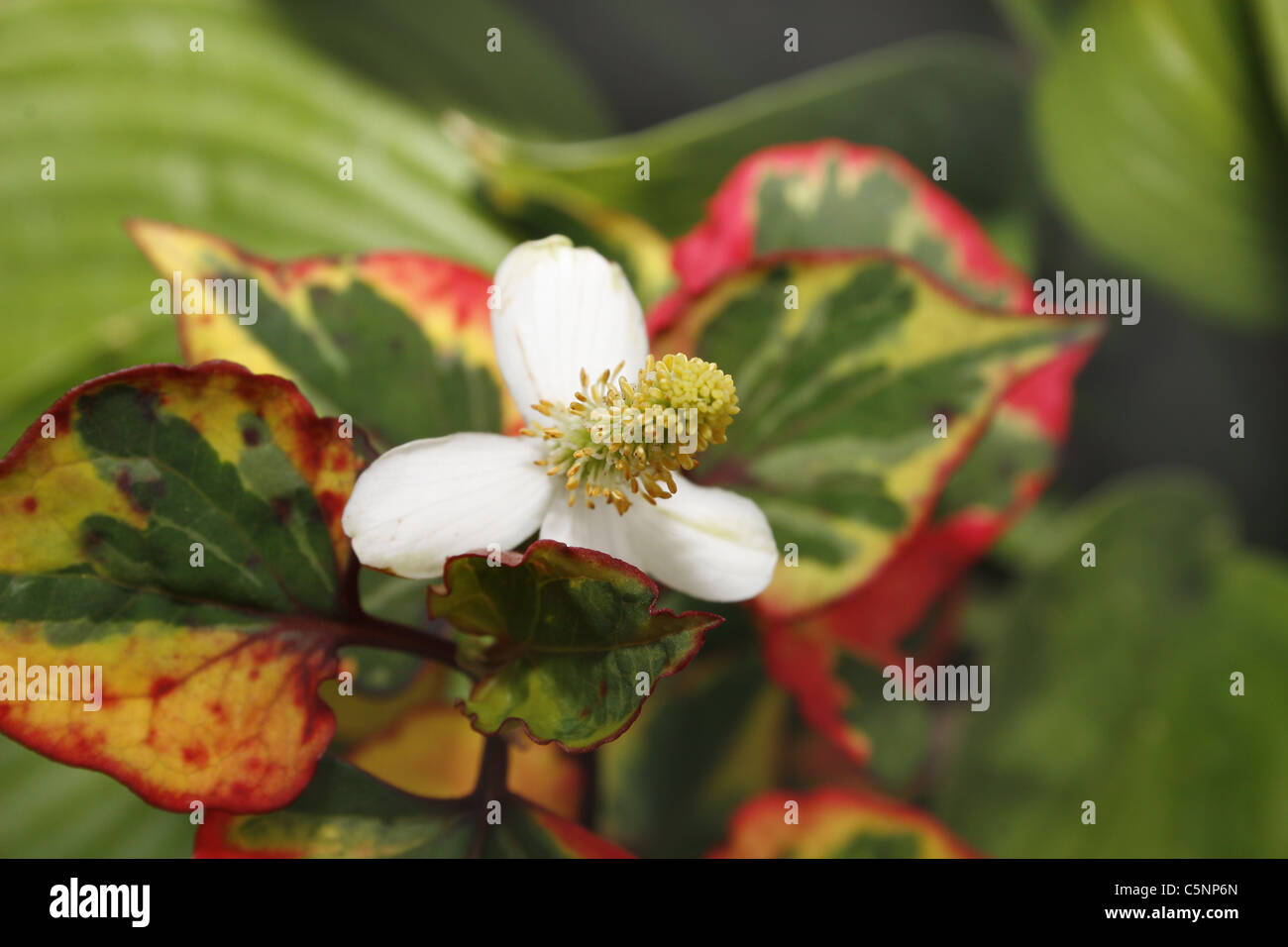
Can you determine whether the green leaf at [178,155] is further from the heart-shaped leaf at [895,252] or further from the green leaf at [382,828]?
the green leaf at [382,828]

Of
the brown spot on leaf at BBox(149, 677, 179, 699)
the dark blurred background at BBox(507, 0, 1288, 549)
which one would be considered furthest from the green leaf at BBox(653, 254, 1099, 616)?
the dark blurred background at BBox(507, 0, 1288, 549)

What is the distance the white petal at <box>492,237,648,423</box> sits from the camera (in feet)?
0.86

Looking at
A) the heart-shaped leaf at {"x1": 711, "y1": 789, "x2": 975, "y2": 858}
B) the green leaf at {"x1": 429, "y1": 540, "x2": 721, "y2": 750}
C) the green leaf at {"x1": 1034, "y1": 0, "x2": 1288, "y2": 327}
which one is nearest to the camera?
the green leaf at {"x1": 429, "y1": 540, "x2": 721, "y2": 750}

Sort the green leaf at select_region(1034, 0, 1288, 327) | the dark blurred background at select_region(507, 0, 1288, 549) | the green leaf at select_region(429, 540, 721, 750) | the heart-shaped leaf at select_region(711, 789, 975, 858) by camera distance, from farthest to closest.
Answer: the dark blurred background at select_region(507, 0, 1288, 549) < the green leaf at select_region(1034, 0, 1288, 327) < the heart-shaped leaf at select_region(711, 789, 975, 858) < the green leaf at select_region(429, 540, 721, 750)

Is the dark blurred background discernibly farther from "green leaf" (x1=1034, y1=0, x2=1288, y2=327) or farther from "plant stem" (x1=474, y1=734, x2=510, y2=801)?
"plant stem" (x1=474, y1=734, x2=510, y2=801)

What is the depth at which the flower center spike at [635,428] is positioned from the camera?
0.24m

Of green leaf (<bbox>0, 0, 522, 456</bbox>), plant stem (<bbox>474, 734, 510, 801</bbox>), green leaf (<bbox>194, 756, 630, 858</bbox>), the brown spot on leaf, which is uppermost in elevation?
green leaf (<bbox>0, 0, 522, 456</bbox>)

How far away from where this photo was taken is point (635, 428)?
0.24 m

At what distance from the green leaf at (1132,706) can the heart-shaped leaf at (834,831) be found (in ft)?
0.35

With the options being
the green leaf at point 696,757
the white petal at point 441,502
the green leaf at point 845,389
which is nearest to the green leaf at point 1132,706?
the green leaf at point 696,757

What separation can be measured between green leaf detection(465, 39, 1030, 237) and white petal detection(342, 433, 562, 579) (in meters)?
0.21

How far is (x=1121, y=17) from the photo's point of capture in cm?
49

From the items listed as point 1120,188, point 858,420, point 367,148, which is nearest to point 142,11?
point 367,148
